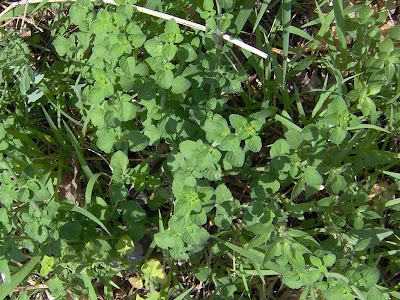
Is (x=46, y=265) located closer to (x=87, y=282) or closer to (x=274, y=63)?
(x=87, y=282)

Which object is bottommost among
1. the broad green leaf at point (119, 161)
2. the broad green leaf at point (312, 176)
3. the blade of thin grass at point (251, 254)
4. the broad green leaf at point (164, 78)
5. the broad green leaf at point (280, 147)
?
the blade of thin grass at point (251, 254)

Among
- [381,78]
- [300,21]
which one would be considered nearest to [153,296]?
[381,78]

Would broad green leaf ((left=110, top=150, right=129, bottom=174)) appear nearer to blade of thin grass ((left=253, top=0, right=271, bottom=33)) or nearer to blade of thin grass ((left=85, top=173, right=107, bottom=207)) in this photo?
blade of thin grass ((left=85, top=173, right=107, bottom=207))

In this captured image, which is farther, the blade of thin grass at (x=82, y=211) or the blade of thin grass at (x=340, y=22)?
the blade of thin grass at (x=340, y=22)

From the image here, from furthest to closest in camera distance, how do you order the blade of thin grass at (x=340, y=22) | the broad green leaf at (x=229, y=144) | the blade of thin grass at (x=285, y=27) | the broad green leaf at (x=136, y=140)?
the blade of thin grass at (x=285, y=27) < the blade of thin grass at (x=340, y=22) < the broad green leaf at (x=136, y=140) < the broad green leaf at (x=229, y=144)

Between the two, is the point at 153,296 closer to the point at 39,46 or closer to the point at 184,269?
the point at 184,269

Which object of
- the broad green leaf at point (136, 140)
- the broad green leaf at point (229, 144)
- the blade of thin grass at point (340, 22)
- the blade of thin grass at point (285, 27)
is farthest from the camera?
the blade of thin grass at point (285, 27)

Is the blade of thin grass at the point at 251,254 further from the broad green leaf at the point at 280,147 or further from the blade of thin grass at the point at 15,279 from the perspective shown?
the blade of thin grass at the point at 15,279

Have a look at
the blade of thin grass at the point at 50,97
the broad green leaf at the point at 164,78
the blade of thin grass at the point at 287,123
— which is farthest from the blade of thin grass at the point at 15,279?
the blade of thin grass at the point at 287,123
